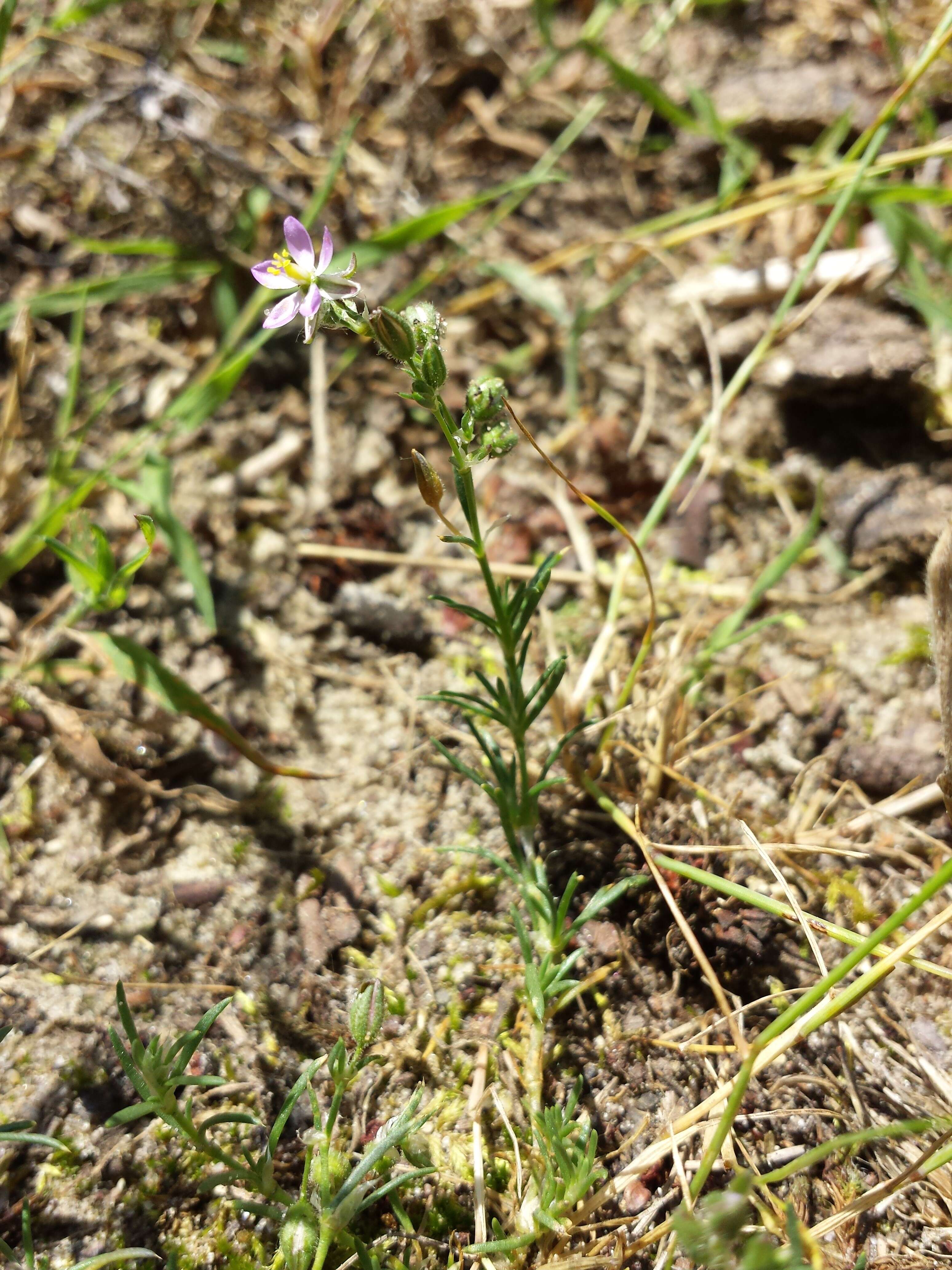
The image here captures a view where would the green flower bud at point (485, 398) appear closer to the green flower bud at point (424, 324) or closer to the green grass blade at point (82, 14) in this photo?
the green flower bud at point (424, 324)

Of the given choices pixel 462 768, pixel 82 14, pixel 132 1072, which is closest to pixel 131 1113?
pixel 132 1072

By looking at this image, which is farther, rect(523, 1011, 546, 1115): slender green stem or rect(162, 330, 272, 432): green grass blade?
rect(162, 330, 272, 432): green grass blade

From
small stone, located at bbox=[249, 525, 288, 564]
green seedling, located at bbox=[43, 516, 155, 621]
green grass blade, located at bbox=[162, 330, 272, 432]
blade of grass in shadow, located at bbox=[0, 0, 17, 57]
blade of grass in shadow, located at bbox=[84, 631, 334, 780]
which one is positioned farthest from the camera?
small stone, located at bbox=[249, 525, 288, 564]

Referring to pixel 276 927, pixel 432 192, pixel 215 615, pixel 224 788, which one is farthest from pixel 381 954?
pixel 432 192

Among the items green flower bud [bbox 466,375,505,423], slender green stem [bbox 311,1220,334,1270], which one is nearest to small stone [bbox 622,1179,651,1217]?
slender green stem [bbox 311,1220,334,1270]

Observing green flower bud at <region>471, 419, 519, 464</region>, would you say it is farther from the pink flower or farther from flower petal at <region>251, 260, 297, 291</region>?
flower petal at <region>251, 260, 297, 291</region>

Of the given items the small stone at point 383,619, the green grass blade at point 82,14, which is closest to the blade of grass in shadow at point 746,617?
the small stone at point 383,619
